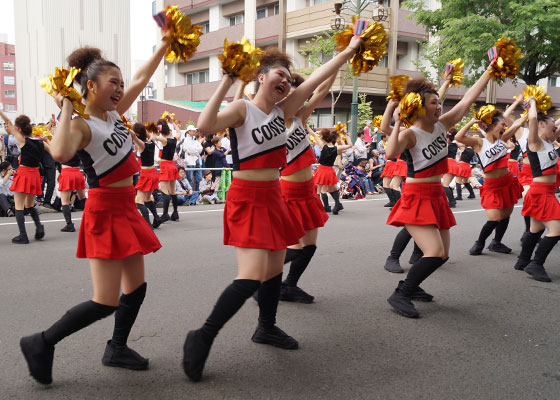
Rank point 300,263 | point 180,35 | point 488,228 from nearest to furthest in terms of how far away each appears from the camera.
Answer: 1. point 180,35
2. point 300,263
3. point 488,228

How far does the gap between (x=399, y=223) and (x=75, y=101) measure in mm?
2812

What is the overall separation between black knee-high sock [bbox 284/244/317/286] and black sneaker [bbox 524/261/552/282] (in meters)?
2.72

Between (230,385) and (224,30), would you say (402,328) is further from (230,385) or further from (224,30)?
(224,30)

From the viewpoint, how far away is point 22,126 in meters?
7.26

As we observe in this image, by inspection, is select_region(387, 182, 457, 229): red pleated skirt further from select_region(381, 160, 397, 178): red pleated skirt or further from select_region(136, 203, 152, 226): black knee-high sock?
select_region(381, 160, 397, 178): red pleated skirt

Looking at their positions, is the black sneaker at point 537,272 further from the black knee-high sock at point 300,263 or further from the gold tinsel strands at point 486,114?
the black knee-high sock at point 300,263

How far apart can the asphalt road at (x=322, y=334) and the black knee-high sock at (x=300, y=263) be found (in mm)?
259

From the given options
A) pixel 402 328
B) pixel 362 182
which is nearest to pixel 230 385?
pixel 402 328

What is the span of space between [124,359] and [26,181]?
5.16 metres

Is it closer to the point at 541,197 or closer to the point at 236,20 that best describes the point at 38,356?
the point at 541,197

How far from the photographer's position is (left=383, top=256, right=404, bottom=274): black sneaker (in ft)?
18.8

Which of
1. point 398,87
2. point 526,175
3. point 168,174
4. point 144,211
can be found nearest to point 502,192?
point 526,175

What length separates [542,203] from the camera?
548 cm

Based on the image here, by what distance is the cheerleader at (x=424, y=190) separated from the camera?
4.09 m
